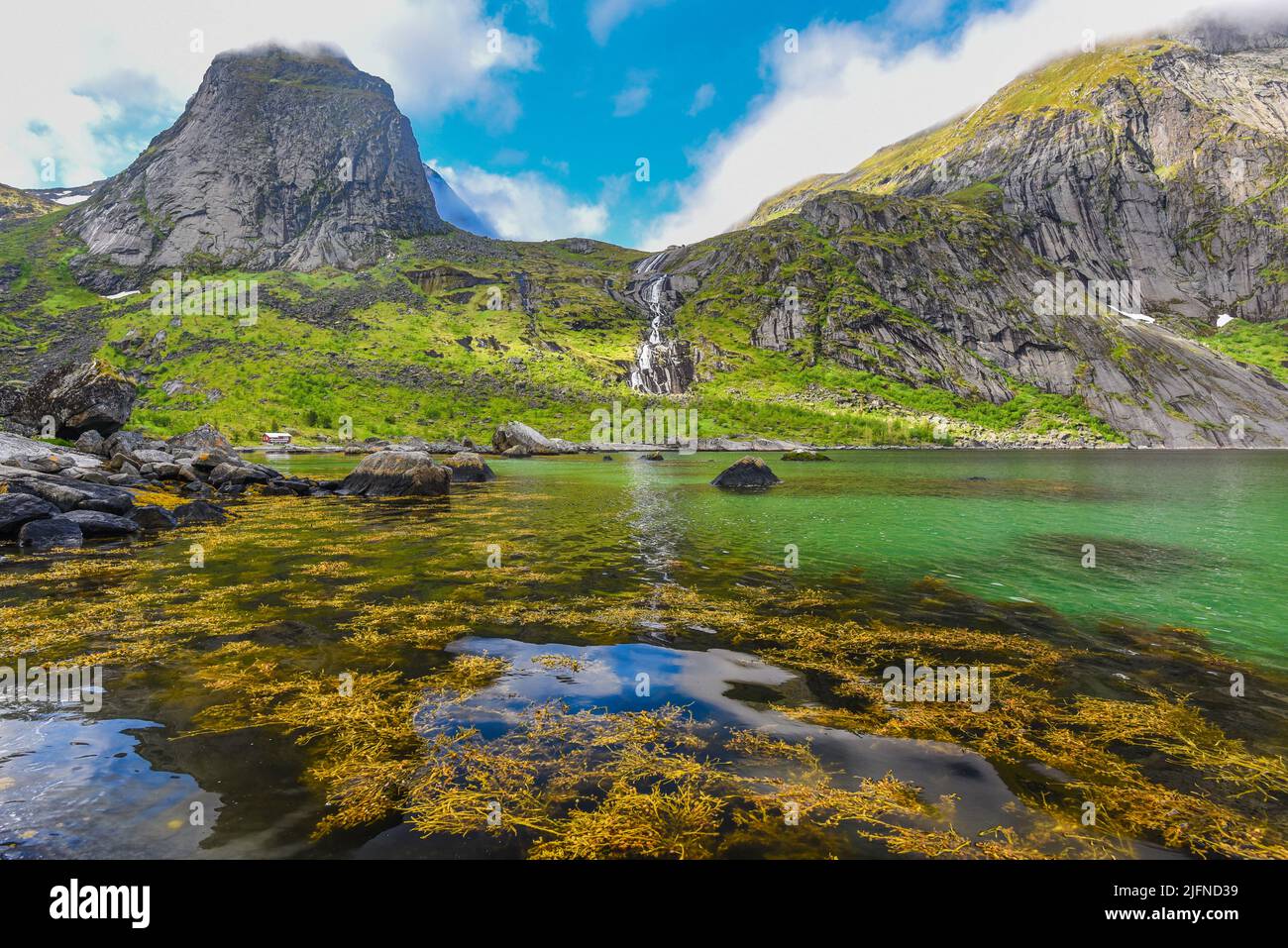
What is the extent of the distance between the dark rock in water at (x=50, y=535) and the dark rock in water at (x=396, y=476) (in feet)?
47.1

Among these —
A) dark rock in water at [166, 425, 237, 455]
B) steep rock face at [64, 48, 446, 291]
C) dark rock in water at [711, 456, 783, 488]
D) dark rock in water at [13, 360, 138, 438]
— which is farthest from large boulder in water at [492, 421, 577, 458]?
steep rock face at [64, 48, 446, 291]

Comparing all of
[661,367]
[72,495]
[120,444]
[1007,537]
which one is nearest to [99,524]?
[72,495]

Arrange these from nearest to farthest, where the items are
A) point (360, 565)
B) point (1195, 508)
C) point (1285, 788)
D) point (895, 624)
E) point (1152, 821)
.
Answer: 1. point (1152, 821)
2. point (1285, 788)
3. point (895, 624)
4. point (360, 565)
5. point (1195, 508)

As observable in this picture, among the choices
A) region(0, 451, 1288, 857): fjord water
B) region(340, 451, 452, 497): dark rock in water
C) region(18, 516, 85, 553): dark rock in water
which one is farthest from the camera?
region(340, 451, 452, 497): dark rock in water

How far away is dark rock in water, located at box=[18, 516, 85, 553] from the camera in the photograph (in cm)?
1741

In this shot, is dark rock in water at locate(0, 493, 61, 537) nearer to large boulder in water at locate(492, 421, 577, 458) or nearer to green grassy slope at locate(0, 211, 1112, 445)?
large boulder in water at locate(492, 421, 577, 458)

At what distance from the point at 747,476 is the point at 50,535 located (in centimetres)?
3461

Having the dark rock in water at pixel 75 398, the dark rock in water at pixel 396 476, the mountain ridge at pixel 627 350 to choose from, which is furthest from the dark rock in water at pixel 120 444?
the mountain ridge at pixel 627 350

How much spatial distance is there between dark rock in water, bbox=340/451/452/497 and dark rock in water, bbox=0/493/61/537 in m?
14.2

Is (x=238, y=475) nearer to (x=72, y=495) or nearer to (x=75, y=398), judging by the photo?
(x=72, y=495)
